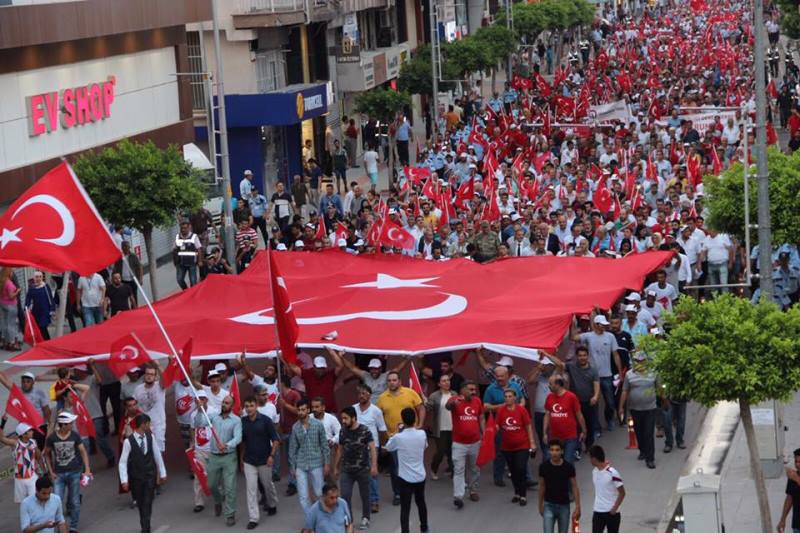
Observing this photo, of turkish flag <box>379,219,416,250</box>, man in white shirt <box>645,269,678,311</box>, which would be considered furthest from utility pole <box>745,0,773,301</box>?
turkish flag <box>379,219,416,250</box>

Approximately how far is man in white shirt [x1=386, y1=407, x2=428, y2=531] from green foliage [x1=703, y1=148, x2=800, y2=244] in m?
7.82

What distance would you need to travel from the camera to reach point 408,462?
53.5 feet

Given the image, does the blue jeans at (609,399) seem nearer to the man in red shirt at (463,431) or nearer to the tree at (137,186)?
the man in red shirt at (463,431)

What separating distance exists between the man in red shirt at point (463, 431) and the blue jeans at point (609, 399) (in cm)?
254

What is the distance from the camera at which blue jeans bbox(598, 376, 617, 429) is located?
19656mm

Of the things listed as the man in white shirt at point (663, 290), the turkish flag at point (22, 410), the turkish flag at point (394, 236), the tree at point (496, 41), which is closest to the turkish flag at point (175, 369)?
the turkish flag at point (22, 410)

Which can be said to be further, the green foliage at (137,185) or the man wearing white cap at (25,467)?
the green foliage at (137,185)

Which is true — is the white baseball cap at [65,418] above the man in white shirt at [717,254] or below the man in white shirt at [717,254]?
above

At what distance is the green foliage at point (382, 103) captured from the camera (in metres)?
45.8

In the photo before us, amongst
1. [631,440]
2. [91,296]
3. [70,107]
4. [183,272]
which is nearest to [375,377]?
[631,440]

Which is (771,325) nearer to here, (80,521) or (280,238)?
(80,521)

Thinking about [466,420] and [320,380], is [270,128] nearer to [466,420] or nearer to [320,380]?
[320,380]

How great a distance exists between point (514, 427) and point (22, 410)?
5070 mm

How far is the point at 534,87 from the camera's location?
5884 centimetres
